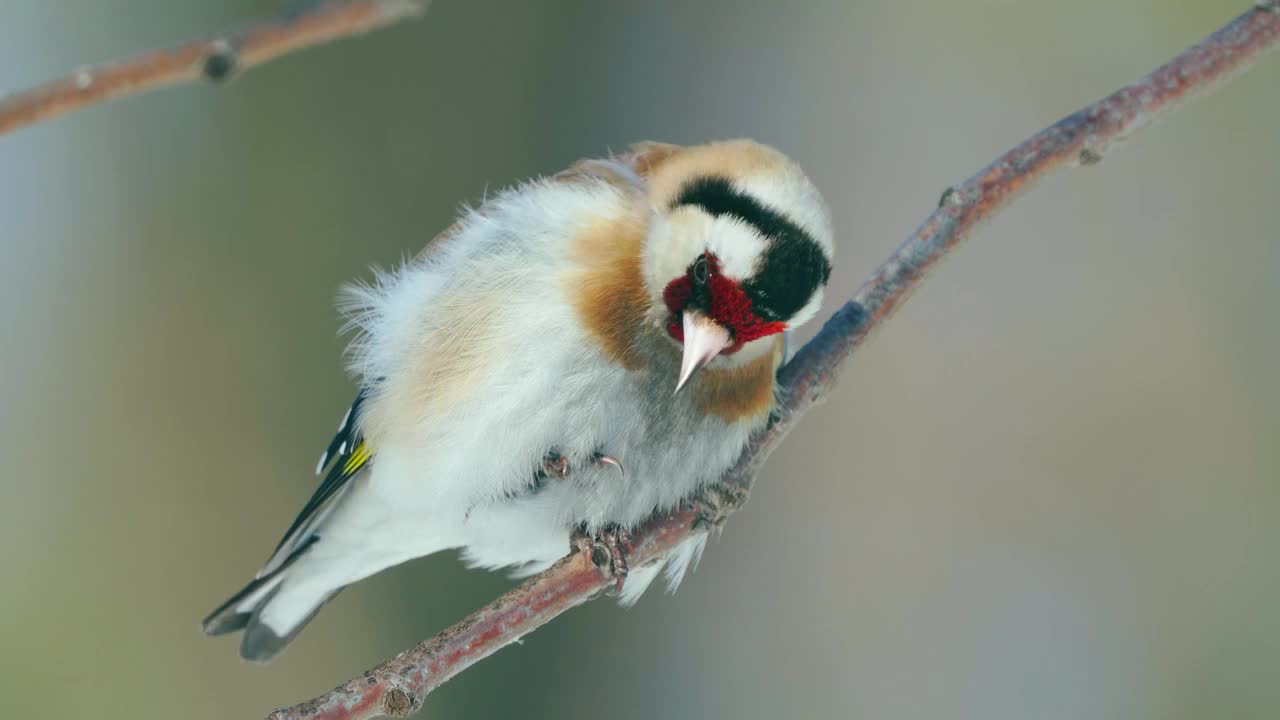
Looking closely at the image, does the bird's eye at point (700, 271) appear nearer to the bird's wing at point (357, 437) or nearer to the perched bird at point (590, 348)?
the perched bird at point (590, 348)

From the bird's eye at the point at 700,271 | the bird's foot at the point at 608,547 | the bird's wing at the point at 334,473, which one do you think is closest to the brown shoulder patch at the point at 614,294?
the bird's eye at the point at 700,271

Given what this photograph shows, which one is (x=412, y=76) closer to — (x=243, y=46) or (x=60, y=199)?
(x=60, y=199)

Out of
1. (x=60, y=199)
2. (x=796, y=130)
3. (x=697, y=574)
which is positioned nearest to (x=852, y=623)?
(x=697, y=574)

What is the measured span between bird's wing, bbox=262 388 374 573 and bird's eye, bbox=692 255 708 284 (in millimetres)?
812

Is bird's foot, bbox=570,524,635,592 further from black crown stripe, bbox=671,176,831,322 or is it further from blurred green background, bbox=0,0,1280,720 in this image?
blurred green background, bbox=0,0,1280,720

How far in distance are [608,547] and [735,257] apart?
56cm

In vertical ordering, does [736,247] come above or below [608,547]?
above

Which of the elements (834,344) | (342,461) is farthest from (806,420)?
(342,461)

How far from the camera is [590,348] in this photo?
2.20 m

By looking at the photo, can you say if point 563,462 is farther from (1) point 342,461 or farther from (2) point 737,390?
(1) point 342,461

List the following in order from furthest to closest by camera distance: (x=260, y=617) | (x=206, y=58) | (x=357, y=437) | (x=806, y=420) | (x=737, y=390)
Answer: (x=806, y=420) → (x=260, y=617) → (x=357, y=437) → (x=737, y=390) → (x=206, y=58)

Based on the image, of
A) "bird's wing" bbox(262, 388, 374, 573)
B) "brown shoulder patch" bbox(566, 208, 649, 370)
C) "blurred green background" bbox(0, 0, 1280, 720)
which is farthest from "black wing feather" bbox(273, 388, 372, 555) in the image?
"blurred green background" bbox(0, 0, 1280, 720)

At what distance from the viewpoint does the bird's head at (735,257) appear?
2084 mm

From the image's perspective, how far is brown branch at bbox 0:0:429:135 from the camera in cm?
90
